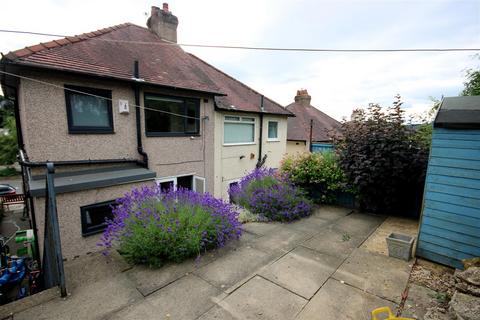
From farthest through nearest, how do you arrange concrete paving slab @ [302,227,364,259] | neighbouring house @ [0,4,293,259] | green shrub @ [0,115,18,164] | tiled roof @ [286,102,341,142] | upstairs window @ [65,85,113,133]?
green shrub @ [0,115,18,164], tiled roof @ [286,102,341,142], upstairs window @ [65,85,113,133], neighbouring house @ [0,4,293,259], concrete paving slab @ [302,227,364,259]

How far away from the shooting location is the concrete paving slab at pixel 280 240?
4.23m

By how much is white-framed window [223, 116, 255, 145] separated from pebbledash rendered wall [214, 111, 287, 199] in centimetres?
18

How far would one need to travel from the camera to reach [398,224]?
573 centimetres

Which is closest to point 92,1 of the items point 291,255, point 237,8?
point 237,8

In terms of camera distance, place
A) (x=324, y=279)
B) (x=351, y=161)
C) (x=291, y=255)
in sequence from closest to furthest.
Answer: (x=324, y=279)
(x=291, y=255)
(x=351, y=161)

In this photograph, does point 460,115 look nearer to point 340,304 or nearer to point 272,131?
point 340,304

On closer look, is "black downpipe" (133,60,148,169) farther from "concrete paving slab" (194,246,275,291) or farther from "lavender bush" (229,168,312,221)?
"concrete paving slab" (194,246,275,291)

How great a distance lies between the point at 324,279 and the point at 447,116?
3340 millimetres

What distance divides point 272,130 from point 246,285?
1035cm

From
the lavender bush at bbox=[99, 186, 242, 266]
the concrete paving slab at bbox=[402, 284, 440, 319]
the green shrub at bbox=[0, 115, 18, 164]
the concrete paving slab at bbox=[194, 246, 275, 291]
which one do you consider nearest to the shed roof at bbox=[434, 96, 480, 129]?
the concrete paving slab at bbox=[402, 284, 440, 319]

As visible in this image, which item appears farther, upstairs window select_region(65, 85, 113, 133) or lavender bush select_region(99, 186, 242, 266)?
upstairs window select_region(65, 85, 113, 133)

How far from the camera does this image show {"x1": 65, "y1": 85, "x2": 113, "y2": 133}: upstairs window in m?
5.45

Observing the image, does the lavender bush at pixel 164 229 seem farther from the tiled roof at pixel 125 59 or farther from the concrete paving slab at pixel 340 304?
the tiled roof at pixel 125 59

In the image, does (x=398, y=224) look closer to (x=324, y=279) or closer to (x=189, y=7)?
(x=324, y=279)
